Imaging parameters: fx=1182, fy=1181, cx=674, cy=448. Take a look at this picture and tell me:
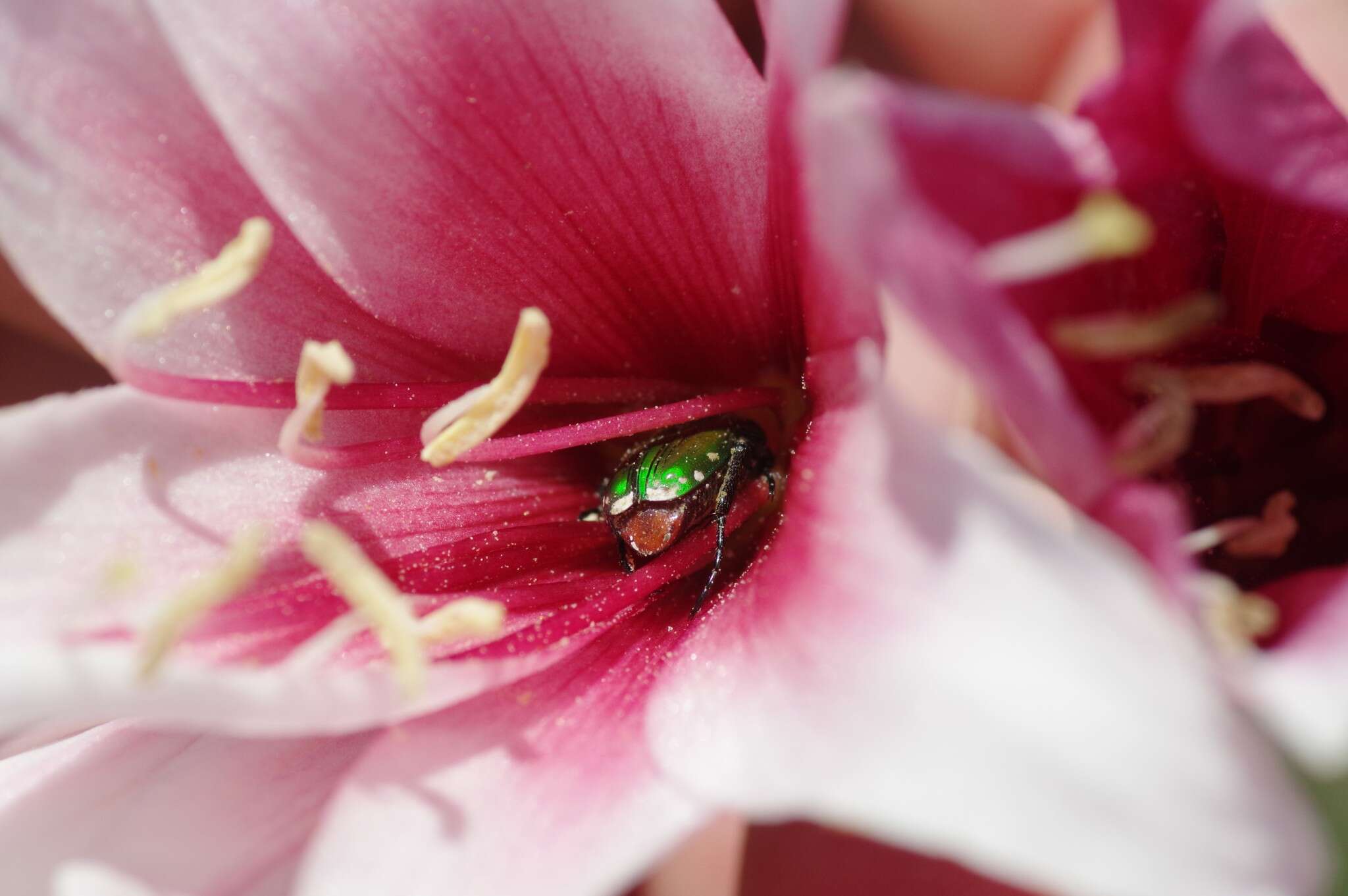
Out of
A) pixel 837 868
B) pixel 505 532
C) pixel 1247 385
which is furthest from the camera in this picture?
pixel 837 868

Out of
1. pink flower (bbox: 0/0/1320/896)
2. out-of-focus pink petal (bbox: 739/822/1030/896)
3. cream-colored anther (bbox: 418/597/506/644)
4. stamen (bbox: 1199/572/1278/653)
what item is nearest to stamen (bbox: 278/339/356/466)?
pink flower (bbox: 0/0/1320/896)

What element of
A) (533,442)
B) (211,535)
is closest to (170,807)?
(211,535)

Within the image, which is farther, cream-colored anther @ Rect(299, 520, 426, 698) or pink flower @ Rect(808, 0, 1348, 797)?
cream-colored anther @ Rect(299, 520, 426, 698)

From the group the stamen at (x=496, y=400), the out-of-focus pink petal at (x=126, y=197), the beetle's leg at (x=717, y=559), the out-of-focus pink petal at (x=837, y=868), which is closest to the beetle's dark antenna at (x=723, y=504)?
the beetle's leg at (x=717, y=559)

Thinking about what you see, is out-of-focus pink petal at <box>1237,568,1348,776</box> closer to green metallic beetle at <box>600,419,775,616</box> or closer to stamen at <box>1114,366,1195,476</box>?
stamen at <box>1114,366,1195,476</box>

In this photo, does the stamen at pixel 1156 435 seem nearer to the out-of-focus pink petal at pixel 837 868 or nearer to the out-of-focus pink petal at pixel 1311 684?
the out-of-focus pink petal at pixel 1311 684

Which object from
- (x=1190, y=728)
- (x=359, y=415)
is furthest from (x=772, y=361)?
(x=1190, y=728)

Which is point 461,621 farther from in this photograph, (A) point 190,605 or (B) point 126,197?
(B) point 126,197
